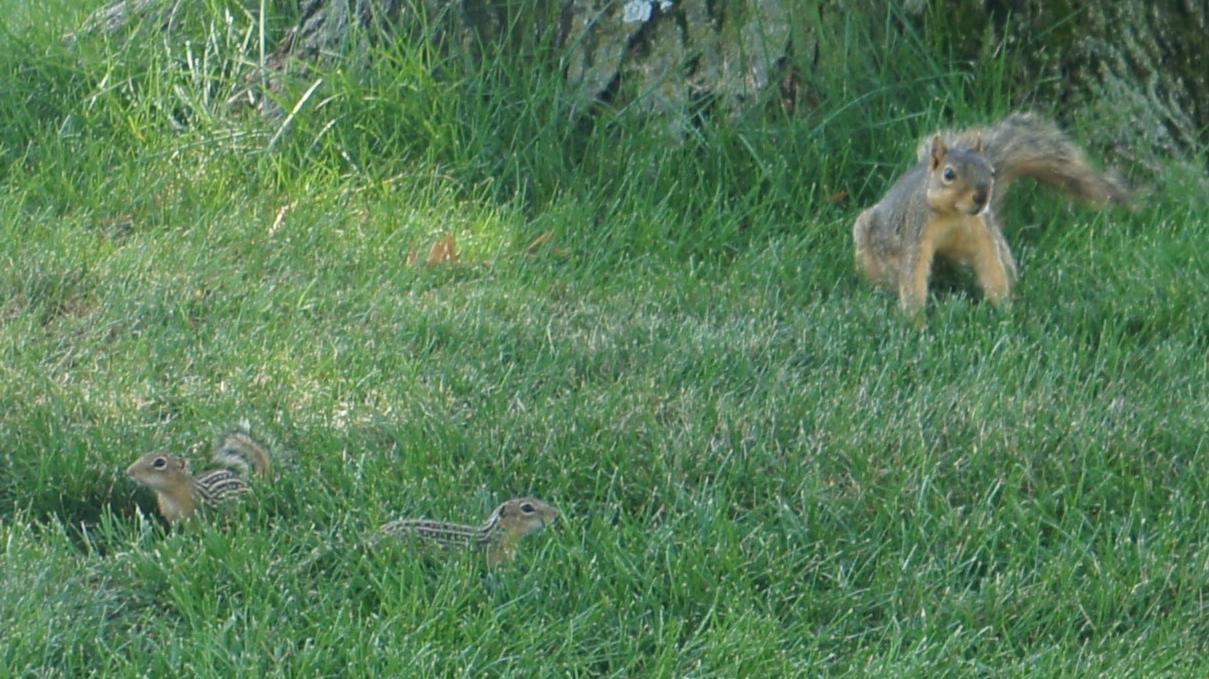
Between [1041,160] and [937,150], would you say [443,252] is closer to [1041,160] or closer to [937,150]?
[937,150]

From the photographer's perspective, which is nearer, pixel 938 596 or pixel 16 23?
pixel 938 596

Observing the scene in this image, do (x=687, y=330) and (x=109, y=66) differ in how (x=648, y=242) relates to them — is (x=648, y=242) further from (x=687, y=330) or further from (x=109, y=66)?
(x=109, y=66)

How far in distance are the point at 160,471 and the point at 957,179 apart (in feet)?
7.38

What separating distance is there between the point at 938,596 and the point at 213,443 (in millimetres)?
1616

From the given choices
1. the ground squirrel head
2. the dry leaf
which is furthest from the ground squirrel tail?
the ground squirrel head

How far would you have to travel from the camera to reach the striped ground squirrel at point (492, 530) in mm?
3602

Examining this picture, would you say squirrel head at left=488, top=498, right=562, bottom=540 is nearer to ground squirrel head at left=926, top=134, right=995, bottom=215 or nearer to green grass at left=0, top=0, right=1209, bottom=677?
green grass at left=0, top=0, right=1209, bottom=677

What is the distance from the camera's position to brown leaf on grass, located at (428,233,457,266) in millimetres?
5398

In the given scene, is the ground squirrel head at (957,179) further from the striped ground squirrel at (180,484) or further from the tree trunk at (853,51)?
the striped ground squirrel at (180,484)

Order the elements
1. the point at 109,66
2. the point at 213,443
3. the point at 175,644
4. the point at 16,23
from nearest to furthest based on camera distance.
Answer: the point at 175,644 → the point at 213,443 → the point at 109,66 → the point at 16,23

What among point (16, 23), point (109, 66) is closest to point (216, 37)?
point (109, 66)

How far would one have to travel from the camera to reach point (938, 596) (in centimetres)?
354

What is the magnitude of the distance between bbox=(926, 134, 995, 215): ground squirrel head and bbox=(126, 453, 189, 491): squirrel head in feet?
7.20

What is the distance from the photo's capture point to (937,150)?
196 inches
